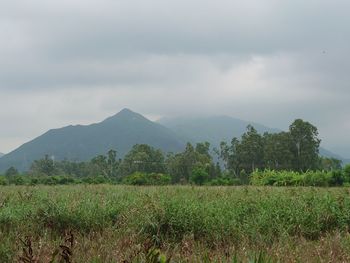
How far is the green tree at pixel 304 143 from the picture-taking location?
35562 mm

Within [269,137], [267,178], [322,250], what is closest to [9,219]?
[322,250]

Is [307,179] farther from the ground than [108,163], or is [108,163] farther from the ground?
[108,163]

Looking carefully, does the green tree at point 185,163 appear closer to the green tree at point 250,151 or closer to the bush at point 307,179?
the green tree at point 250,151

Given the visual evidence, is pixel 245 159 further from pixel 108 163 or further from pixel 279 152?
pixel 108 163

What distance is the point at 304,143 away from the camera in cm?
3575

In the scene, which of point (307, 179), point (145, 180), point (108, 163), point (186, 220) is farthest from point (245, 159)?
point (186, 220)

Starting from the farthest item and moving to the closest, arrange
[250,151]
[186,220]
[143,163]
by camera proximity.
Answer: [143,163], [250,151], [186,220]

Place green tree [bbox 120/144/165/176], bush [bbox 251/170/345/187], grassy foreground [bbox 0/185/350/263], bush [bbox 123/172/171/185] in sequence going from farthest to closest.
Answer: green tree [bbox 120/144/165/176], bush [bbox 123/172/171/185], bush [bbox 251/170/345/187], grassy foreground [bbox 0/185/350/263]

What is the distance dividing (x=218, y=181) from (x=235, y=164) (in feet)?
54.5

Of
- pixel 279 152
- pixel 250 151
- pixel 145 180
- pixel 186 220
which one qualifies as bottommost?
pixel 186 220

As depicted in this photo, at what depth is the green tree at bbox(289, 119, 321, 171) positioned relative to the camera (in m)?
35.6

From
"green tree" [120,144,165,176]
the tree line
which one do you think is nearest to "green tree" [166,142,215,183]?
the tree line

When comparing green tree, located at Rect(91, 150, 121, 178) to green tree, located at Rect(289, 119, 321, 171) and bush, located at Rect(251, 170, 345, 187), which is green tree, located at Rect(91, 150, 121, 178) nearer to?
green tree, located at Rect(289, 119, 321, 171)

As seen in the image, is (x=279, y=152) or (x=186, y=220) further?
(x=279, y=152)
